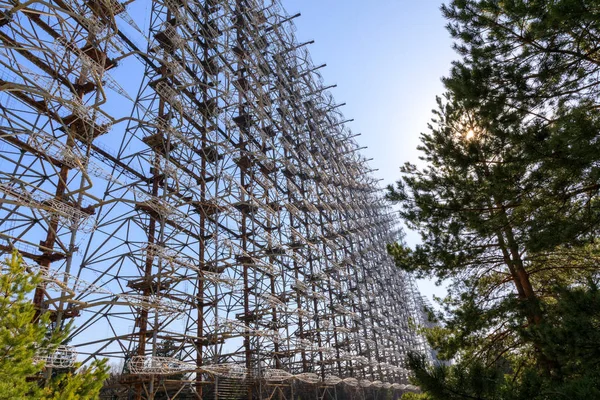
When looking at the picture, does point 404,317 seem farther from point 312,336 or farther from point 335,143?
point 312,336

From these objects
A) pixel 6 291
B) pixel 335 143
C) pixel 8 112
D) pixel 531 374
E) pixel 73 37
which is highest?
pixel 335 143

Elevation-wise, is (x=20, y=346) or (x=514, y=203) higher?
(x=514, y=203)

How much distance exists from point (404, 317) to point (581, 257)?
1728 inches

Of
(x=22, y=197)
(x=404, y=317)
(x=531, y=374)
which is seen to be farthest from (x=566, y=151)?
(x=404, y=317)

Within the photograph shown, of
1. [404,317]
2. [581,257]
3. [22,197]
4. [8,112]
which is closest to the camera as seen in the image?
[581,257]

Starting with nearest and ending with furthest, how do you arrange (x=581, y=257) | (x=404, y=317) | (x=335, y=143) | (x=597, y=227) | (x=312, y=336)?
1. (x=597, y=227)
2. (x=581, y=257)
3. (x=312, y=336)
4. (x=335, y=143)
5. (x=404, y=317)

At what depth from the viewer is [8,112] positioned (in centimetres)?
995

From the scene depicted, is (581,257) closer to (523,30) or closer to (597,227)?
(597,227)

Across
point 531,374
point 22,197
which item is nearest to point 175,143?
point 22,197

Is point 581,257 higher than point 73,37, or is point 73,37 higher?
point 73,37

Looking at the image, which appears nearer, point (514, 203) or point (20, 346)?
point (20, 346)

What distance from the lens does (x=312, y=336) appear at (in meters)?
23.2

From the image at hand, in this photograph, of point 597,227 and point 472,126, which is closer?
point 597,227

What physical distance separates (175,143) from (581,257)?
46.3 ft
